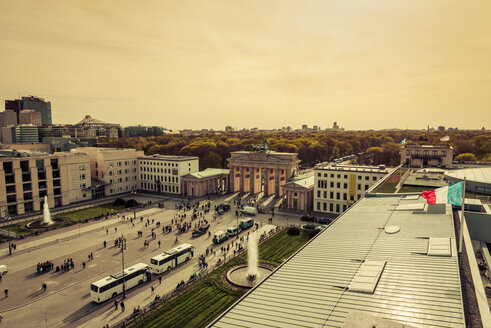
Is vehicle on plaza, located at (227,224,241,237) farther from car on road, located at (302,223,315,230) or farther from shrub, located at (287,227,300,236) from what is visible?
car on road, located at (302,223,315,230)

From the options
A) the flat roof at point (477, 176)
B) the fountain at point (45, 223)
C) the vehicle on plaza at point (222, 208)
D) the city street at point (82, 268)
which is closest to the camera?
the city street at point (82, 268)

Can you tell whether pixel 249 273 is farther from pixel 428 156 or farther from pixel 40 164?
pixel 428 156

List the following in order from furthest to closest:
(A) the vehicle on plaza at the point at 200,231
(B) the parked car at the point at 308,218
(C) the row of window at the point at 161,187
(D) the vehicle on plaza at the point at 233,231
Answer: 1. (C) the row of window at the point at 161,187
2. (B) the parked car at the point at 308,218
3. (A) the vehicle on plaza at the point at 200,231
4. (D) the vehicle on plaza at the point at 233,231

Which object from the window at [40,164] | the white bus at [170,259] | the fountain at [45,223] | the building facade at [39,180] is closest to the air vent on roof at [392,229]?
the white bus at [170,259]

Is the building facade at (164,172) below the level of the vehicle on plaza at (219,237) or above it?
above

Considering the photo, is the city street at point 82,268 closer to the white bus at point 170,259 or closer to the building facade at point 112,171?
the white bus at point 170,259

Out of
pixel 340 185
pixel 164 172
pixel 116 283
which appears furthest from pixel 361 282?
pixel 164 172

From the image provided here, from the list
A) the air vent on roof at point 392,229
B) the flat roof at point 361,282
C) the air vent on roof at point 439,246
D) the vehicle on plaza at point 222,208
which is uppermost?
the air vent on roof at point 439,246
